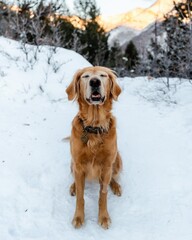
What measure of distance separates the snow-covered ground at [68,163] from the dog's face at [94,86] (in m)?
1.17

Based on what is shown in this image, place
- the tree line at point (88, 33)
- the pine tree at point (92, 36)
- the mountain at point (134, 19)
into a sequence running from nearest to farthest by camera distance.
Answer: the tree line at point (88, 33)
the pine tree at point (92, 36)
the mountain at point (134, 19)

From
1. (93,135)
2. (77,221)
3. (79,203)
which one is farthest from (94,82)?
(77,221)

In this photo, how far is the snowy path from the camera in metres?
2.98

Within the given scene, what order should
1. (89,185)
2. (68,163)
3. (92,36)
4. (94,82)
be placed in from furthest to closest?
(92,36), (68,163), (89,185), (94,82)

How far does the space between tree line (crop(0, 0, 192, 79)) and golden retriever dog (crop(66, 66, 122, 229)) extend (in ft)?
15.5

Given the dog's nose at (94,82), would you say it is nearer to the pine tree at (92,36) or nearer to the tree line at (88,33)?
the tree line at (88,33)

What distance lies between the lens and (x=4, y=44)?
7.73m

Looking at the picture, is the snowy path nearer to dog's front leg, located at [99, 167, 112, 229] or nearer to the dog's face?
dog's front leg, located at [99, 167, 112, 229]

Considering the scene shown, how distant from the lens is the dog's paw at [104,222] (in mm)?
3057

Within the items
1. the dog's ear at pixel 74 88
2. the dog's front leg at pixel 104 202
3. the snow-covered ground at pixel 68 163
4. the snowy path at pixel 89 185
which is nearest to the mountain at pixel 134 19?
the snow-covered ground at pixel 68 163

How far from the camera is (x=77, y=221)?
9.98ft

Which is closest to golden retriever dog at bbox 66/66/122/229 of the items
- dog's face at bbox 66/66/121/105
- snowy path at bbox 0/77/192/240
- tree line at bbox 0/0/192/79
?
dog's face at bbox 66/66/121/105

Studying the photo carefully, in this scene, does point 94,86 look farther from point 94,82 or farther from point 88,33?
point 88,33

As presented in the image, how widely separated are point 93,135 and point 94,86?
0.49 metres
